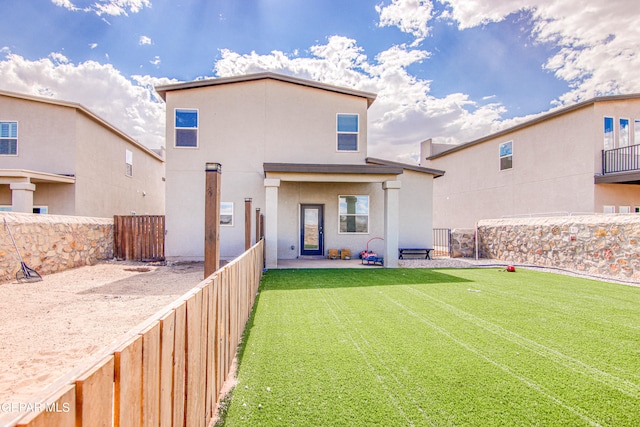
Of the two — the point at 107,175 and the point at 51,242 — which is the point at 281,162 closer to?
the point at 51,242

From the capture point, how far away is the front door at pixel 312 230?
13523 mm

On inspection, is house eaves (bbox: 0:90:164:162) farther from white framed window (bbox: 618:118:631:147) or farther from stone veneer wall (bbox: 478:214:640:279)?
white framed window (bbox: 618:118:631:147)

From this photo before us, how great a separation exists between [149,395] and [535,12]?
61.2 feet

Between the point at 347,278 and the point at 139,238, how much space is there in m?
9.03

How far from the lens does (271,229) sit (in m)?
10.7

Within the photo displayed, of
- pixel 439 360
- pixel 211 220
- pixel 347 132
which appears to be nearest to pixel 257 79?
pixel 347 132

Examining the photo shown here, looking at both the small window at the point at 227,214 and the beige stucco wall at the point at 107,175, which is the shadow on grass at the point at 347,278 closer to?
the small window at the point at 227,214

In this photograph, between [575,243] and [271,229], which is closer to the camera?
[575,243]

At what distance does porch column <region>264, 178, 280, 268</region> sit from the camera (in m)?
10.7

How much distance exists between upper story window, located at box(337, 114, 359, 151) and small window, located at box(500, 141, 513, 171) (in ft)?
29.2

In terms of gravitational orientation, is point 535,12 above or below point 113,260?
above

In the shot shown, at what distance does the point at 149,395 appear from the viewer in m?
1.46

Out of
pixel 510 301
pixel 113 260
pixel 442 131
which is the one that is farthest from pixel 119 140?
pixel 442 131

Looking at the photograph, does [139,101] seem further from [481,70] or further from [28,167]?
[481,70]
